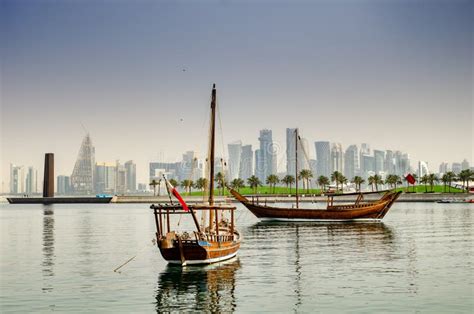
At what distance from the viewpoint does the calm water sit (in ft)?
109

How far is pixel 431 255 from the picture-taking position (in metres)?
54.5

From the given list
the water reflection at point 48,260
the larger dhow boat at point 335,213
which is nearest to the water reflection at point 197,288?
the water reflection at point 48,260

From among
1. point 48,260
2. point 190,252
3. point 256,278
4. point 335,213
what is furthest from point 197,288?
point 335,213

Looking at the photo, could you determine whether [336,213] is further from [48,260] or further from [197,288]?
[197,288]

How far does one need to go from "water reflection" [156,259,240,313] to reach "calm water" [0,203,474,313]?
0.06 metres


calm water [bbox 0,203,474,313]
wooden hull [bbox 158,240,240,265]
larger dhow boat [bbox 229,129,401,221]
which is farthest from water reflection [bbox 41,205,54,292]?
larger dhow boat [bbox 229,129,401,221]

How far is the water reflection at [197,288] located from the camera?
32.8m

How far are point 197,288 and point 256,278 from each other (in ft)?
18.1

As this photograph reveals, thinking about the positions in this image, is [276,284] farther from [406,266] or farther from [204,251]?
[406,266]

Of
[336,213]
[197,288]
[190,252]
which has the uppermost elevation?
[336,213]

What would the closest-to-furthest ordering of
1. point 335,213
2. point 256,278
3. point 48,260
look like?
point 256,278
point 48,260
point 335,213

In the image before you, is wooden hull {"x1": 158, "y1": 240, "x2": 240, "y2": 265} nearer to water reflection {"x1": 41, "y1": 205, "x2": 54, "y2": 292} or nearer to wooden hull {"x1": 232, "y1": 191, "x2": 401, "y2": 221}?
water reflection {"x1": 41, "y1": 205, "x2": 54, "y2": 292}

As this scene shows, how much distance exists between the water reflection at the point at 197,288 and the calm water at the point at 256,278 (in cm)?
6

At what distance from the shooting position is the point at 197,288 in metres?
37.7
